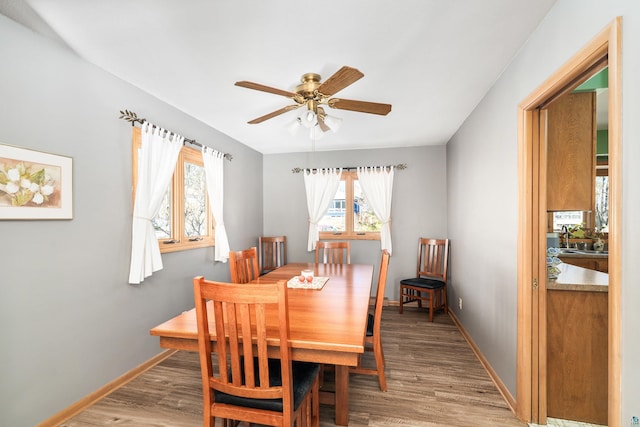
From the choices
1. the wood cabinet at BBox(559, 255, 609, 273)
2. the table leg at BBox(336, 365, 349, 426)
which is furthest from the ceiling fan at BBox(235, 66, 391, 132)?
the wood cabinet at BBox(559, 255, 609, 273)

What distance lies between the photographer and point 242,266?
2443 millimetres

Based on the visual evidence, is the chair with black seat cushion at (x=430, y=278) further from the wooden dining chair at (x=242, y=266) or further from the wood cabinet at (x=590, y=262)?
the wooden dining chair at (x=242, y=266)

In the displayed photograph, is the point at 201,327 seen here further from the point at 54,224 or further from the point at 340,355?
the point at 54,224

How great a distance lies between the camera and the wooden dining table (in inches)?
50.1

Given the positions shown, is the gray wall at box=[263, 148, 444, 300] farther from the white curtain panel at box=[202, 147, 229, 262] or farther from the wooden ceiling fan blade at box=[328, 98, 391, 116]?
the wooden ceiling fan blade at box=[328, 98, 391, 116]

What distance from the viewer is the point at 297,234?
4.74 metres

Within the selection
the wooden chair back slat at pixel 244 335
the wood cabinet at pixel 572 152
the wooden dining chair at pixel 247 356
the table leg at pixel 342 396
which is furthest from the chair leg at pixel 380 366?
the wood cabinet at pixel 572 152

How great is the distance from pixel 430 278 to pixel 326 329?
3.23 metres

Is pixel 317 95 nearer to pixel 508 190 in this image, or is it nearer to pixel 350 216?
pixel 508 190

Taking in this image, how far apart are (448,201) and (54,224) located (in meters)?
4.31

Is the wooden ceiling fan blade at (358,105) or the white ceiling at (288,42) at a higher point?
the white ceiling at (288,42)

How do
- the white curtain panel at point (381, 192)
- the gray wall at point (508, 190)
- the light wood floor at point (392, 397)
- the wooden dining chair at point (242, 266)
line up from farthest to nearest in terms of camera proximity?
the white curtain panel at point (381, 192) → the wooden dining chair at point (242, 266) → the light wood floor at point (392, 397) → the gray wall at point (508, 190)

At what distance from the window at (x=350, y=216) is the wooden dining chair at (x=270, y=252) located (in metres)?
0.71

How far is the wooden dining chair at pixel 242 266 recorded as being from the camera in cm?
228
